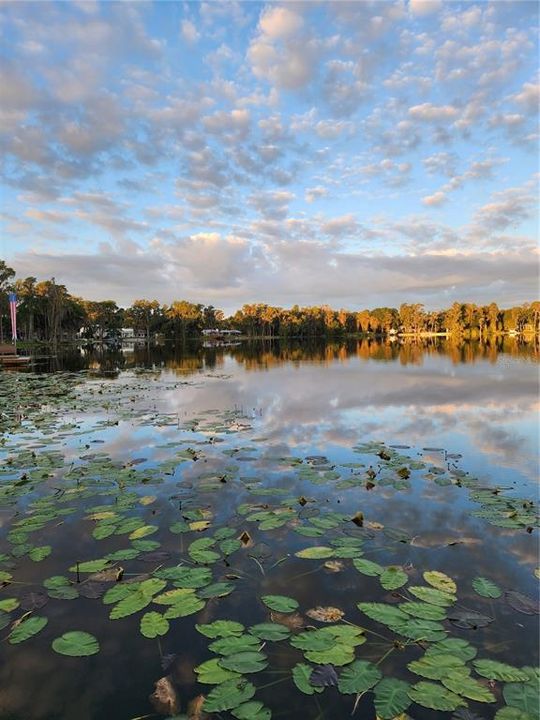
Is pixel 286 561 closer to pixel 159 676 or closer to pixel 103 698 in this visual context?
pixel 159 676

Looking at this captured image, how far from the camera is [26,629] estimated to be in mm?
3082

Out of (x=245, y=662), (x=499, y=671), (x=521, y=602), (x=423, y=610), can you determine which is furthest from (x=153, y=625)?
(x=521, y=602)

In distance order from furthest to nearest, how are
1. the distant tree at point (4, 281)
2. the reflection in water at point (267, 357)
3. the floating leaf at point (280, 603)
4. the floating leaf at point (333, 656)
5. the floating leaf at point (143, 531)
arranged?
the distant tree at point (4, 281) → the reflection in water at point (267, 357) → the floating leaf at point (143, 531) → the floating leaf at point (280, 603) → the floating leaf at point (333, 656)

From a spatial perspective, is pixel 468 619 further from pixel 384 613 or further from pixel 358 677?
pixel 358 677

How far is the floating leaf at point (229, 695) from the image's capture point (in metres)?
2.40

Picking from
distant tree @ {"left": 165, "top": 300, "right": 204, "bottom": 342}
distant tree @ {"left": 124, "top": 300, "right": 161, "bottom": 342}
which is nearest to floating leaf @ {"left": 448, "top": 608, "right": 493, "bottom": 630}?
distant tree @ {"left": 165, "top": 300, "right": 204, "bottom": 342}

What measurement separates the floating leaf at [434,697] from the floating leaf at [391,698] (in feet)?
0.16

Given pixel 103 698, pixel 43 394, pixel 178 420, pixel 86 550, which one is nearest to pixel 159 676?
pixel 103 698

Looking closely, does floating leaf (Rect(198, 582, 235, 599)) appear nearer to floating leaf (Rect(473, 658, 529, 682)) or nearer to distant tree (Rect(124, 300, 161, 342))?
floating leaf (Rect(473, 658, 529, 682))

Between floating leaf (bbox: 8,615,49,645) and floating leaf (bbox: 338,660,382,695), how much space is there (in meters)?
2.31

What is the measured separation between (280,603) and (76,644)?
1.55 m

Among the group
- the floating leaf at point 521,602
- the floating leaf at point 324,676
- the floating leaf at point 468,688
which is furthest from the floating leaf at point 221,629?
the floating leaf at point 521,602

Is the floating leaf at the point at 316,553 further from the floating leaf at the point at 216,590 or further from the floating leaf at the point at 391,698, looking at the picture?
the floating leaf at the point at 391,698

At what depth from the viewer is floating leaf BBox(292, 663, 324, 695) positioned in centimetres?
252
